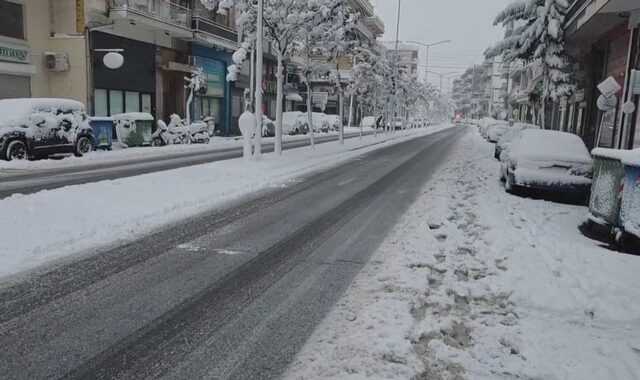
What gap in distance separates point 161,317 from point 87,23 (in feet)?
76.8

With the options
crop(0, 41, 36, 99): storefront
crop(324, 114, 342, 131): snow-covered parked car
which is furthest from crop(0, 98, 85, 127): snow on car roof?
crop(324, 114, 342, 131): snow-covered parked car

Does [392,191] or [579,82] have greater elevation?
[579,82]

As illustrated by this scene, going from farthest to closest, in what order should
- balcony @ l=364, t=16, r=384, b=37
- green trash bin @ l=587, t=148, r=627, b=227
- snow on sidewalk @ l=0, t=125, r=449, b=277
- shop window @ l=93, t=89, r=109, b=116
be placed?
balcony @ l=364, t=16, r=384, b=37 < shop window @ l=93, t=89, r=109, b=116 < green trash bin @ l=587, t=148, r=627, b=227 < snow on sidewalk @ l=0, t=125, r=449, b=277

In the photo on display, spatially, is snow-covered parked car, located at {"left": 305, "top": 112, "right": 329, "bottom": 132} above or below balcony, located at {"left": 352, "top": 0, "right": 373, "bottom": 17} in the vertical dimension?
below

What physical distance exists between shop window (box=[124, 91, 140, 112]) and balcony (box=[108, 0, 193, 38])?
3.63 metres

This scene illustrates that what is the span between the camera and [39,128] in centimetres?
1733

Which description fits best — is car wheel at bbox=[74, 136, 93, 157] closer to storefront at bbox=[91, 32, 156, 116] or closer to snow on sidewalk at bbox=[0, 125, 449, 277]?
storefront at bbox=[91, 32, 156, 116]

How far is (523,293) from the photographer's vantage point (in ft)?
17.9

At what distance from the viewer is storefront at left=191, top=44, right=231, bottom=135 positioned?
116 feet

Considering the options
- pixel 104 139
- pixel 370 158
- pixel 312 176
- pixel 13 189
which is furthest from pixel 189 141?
pixel 13 189

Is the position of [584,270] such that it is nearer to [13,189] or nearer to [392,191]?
[392,191]

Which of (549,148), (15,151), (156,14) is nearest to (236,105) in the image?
(156,14)

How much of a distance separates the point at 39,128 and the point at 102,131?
4.83 meters

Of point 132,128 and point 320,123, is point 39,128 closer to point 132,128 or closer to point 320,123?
point 132,128
